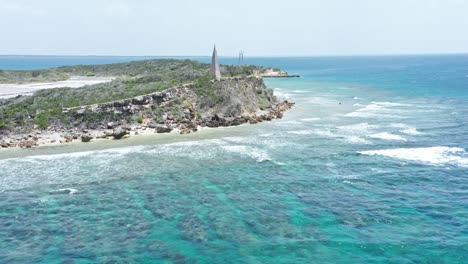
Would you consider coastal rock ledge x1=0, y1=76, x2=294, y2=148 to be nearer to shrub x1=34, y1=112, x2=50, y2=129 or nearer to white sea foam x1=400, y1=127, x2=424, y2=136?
shrub x1=34, y1=112, x2=50, y2=129

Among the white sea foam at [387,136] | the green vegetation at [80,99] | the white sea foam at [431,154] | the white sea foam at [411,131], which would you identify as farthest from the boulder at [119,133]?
the white sea foam at [411,131]

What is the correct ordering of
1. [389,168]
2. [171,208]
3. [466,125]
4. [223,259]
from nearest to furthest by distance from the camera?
[223,259]
[171,208]
[389,168]
[466,125]

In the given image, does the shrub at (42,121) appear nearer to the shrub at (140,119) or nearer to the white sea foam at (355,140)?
the shrub at (140,119)

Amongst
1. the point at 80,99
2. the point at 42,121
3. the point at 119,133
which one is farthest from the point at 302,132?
the point at 80,99

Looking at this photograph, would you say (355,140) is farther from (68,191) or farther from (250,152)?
(68,191)

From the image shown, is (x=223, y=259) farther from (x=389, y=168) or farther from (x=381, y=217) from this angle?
(x=389, y=168)

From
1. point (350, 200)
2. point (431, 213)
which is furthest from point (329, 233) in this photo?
point (431, 213)
